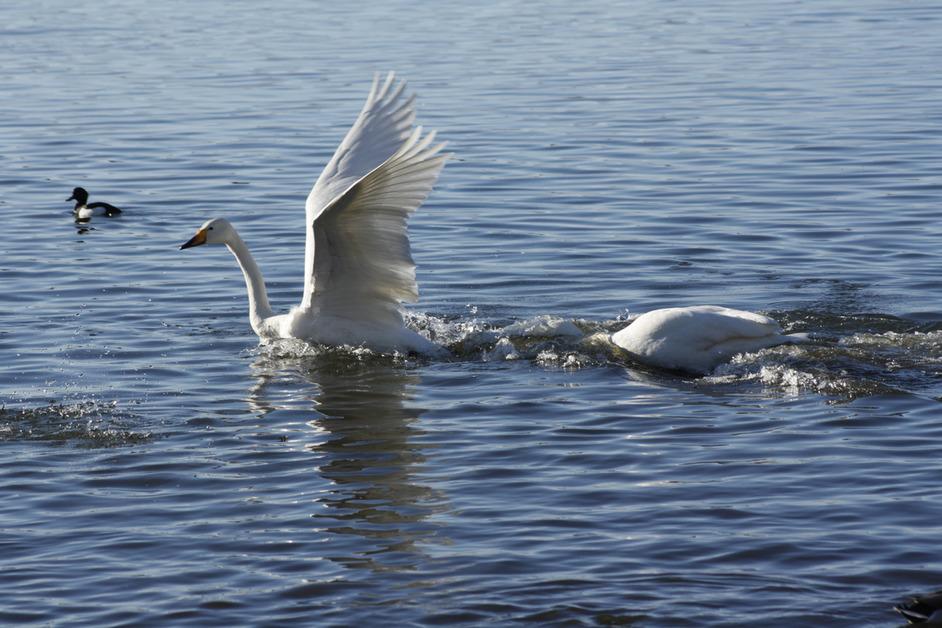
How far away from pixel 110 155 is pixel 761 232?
9.84 metres

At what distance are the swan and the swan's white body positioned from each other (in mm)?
1794

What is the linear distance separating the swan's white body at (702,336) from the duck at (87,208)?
26.9ft

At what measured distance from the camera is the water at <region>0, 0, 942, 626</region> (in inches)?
286

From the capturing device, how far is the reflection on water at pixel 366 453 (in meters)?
7.84

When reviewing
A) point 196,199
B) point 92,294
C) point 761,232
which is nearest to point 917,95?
point 761,232

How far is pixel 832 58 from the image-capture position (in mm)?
26344

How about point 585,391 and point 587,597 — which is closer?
point 587,597

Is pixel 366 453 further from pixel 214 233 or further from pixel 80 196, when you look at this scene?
pixel 80 196

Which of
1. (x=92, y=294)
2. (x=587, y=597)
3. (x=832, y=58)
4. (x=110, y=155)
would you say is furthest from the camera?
(x=832, y=58)

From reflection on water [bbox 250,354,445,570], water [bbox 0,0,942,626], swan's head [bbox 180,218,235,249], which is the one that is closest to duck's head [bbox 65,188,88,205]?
water [bbox 0,0,942,626]

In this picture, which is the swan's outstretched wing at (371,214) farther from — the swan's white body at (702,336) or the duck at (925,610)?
the duck at (925,610)

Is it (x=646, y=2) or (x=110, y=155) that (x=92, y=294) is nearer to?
(x=110, y=155)

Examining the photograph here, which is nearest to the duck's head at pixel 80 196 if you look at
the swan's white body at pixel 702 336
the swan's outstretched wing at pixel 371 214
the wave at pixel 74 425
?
the swan's outstretched wing at pixel 371 214

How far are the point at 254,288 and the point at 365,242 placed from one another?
1.55m
